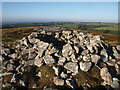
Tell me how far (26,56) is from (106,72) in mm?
15457

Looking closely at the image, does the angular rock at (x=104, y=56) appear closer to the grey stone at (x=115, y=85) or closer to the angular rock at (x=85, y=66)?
the angular rock at (x=85, y=66)

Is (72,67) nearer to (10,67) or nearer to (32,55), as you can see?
(32,55)

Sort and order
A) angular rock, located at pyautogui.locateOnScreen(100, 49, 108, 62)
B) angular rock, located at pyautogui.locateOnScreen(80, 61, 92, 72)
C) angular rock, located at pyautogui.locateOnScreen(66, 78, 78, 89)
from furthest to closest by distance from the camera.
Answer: angular rock, located at pyautogui.locateOnScreen(100, 49, 108, 62) < angular rock, located at pyautogui.locateOnScreen(80, 61, 92, 72) < angular rock, located at pyautogui.locateOnScreen(66, 78, 78, 89)

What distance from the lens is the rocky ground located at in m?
14.9

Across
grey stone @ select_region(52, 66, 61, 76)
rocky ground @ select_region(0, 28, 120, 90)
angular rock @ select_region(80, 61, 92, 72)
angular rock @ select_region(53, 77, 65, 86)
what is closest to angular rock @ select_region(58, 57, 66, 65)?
rocky ground @ select_region(0, 28, 120, 90)

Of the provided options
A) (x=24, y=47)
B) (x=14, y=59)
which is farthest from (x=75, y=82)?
(x=24, y=47)

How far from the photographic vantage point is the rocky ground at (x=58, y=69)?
1487 centimetres

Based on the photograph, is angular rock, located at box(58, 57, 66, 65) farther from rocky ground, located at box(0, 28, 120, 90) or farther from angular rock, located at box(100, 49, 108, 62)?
angular rock, located at box(100, 49, 108, 62)

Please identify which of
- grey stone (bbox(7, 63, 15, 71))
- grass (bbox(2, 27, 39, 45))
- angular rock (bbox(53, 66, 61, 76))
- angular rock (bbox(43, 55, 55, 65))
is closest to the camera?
angular rock (bbox(53, 66, 61, 76))

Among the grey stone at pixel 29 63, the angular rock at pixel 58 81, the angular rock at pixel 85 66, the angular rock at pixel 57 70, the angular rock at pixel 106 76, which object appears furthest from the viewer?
the grey stone at pixel 29 63

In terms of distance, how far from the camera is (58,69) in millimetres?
16406

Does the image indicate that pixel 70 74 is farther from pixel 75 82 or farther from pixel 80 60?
pixel 80 60

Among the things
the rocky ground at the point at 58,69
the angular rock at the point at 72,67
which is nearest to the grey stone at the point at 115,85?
the rocky ground at the point at 58,69

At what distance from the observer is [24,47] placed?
77.0 feet
